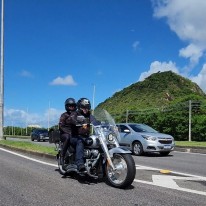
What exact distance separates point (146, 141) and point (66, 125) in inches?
358

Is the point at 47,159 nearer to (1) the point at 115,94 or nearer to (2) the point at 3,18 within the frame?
(2) the point at 3,18

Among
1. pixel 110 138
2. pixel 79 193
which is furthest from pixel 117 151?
pixel 79 193

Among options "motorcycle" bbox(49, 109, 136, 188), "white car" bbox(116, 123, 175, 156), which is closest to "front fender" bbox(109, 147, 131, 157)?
"motorcycle" bbox(49, 109, 136, 188)

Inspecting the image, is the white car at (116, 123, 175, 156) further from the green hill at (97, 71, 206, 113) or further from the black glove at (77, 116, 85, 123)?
the green hill at (97, 71, 206, 113)

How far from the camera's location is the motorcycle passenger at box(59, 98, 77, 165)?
30.8ft

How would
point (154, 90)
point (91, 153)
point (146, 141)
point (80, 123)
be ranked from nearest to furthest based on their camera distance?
point (91, 153) → point (80, 123) → point (146, 141) → point (154, 90)

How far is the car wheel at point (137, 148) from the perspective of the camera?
18.5m

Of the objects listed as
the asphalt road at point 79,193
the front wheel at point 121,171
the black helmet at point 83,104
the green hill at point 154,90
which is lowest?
the asphalt road at point 79,193

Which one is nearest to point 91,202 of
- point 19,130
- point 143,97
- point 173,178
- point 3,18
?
point 173,178

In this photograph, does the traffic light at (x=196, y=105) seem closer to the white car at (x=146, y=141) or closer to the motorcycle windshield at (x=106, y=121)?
the white car at (x=146, y=141)

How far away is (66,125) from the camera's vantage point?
9625mm

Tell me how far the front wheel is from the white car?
9424mm

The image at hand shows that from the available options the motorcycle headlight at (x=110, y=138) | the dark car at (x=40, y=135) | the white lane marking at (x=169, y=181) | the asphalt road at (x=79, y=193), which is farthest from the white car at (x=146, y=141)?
the dark car at (x=40, y=135)

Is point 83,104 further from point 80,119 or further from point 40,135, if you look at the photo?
point 40,135
